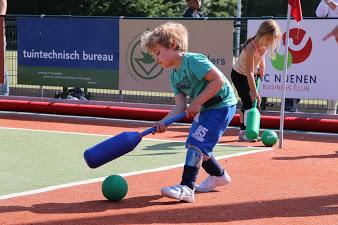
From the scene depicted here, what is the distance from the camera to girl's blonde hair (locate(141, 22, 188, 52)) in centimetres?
587

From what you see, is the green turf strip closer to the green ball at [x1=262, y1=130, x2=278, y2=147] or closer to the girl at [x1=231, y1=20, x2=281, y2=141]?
the green ball at [x1=262, y1=130, x2=278, y2=147]

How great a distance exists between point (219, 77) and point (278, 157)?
Result: 3.02 meters

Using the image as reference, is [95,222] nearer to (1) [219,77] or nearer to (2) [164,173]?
(1) [219,77]

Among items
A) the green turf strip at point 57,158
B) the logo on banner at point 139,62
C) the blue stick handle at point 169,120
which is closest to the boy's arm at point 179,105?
the blue stick handle at point 169,120

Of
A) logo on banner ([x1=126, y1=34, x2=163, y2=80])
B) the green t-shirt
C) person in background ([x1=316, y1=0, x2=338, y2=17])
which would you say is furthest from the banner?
the green t-shirt

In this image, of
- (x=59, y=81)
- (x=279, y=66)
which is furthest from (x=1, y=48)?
(x=279, y=66)

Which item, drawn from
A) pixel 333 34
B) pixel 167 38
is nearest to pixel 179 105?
pixel 167 38

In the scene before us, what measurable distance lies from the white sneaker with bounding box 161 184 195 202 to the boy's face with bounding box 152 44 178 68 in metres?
1.08

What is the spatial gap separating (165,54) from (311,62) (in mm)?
6176

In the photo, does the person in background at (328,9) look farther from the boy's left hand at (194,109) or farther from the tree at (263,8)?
the tree at (263,8)

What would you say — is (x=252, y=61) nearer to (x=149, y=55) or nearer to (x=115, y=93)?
(x=149, y=55)

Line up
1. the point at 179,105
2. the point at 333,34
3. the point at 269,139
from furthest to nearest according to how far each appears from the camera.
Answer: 1. the point at 333,34
2. the point at 269,139
3. the point at 179,105

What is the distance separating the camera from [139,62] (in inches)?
502

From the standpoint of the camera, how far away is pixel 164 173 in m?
7.40
